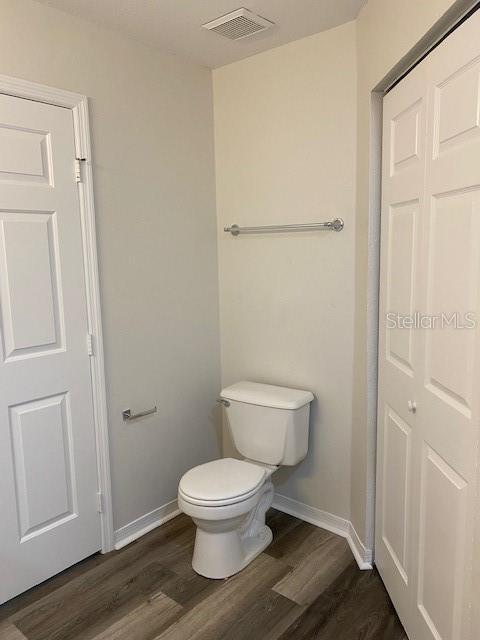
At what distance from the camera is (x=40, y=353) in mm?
2076

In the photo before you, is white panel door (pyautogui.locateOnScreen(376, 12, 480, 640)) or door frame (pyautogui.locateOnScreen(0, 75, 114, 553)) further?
door frame (pyautogui.locateOnScreen(0, 75, 114, 553))

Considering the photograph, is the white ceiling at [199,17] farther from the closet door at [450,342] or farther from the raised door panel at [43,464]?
the raised door panel at [43,464]

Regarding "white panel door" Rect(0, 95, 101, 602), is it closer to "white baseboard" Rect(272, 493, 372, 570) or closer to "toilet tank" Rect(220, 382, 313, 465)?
"toilet tank" Rect(220, 382, 313, 465)

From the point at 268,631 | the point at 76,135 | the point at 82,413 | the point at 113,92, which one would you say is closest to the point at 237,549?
the point at 268,631

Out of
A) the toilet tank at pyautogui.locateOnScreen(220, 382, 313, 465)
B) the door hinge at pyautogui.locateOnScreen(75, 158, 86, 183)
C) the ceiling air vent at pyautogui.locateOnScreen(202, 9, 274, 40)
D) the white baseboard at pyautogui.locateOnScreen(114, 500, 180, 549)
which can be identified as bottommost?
the white baseboard at pyautogui.locateOnScreen(114, 500, 180, 549)

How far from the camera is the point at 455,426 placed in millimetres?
1379

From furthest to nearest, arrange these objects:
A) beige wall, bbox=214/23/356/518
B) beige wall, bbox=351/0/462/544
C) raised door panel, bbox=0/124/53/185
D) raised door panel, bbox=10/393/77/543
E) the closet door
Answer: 1. beige wall, bbox=214/23/356/518
2. raised door panel, bbox=10/393/77/543
3. raised door panel, bbox=0/124/53/185
4. beige wall, bbox=351/0/462/544
5. the closet door

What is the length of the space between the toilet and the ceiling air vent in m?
1.69

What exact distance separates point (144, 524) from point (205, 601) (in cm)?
63

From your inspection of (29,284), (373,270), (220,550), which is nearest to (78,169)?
(29,284)

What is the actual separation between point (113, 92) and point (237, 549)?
7.05ft

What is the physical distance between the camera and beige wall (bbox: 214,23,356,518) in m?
2.29

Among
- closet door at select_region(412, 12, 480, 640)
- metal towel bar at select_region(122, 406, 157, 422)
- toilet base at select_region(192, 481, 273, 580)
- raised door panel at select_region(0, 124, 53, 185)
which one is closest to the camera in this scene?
closet door at select_region(412, 12, 480, 640)

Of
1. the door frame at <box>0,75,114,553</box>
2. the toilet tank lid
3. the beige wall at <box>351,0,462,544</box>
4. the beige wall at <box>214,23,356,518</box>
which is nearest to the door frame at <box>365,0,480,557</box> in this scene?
the beige wall at <box>351,0,462,544</box>
